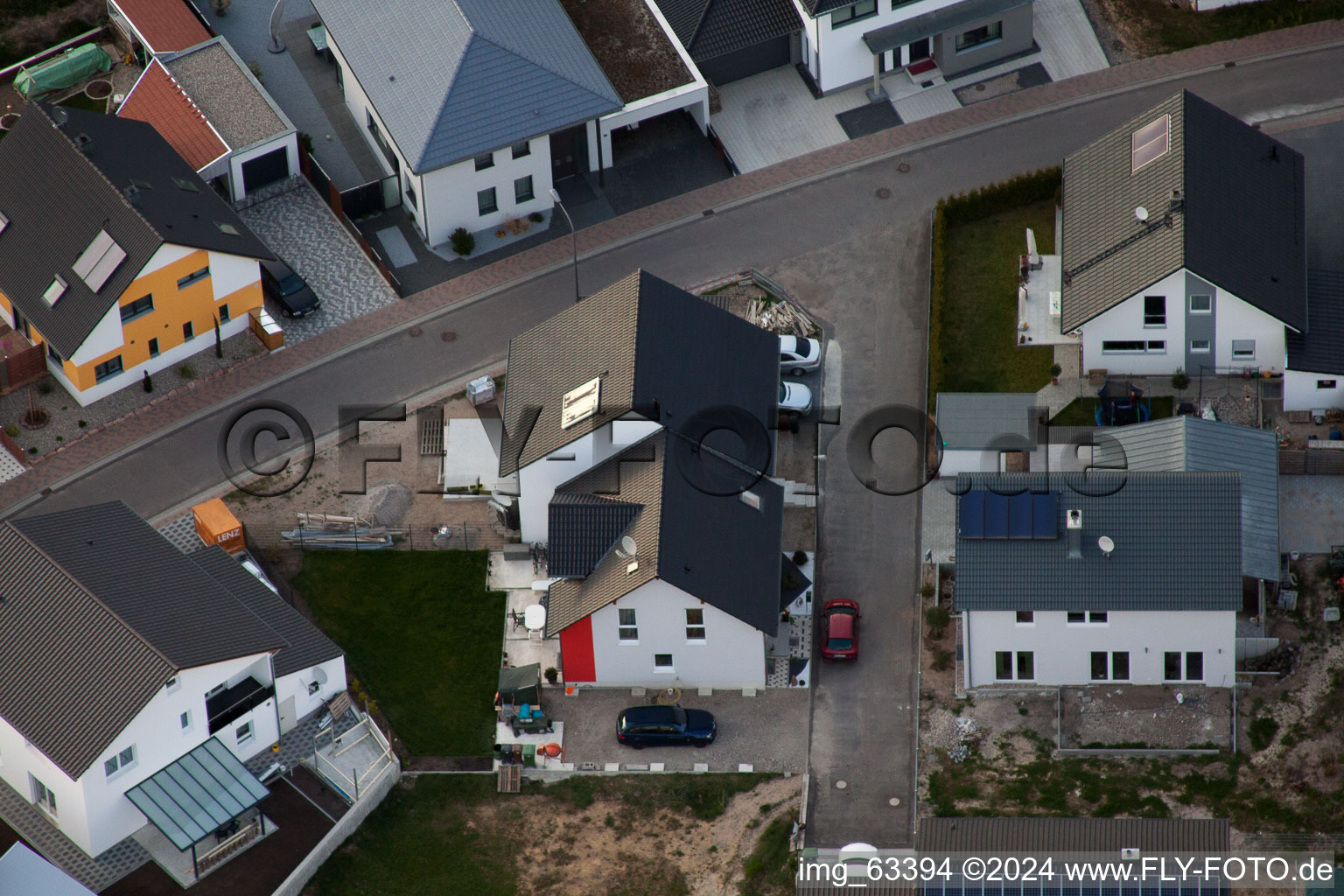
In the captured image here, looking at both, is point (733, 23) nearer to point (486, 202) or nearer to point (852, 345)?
point (486, 202)

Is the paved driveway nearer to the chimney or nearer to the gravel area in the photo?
the chimney

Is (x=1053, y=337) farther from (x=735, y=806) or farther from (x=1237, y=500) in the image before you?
(x=735, y=806)

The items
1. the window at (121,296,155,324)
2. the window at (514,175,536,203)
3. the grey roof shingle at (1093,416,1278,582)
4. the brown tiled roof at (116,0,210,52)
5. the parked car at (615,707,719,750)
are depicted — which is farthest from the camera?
the brown tiled roof at (116,0,210,52)

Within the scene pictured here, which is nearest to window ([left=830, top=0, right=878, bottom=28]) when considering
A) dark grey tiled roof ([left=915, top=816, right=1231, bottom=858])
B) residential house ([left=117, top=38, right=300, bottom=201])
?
residential house ([left=117, top=38, right=300, bottom=201])

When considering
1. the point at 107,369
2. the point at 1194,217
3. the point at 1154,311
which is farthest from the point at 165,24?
the point at 1194,217

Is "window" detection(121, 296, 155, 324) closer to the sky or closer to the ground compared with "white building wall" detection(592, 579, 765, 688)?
closer to the sky

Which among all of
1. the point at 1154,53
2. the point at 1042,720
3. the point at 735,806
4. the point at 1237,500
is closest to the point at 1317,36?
the point at 1154,53
